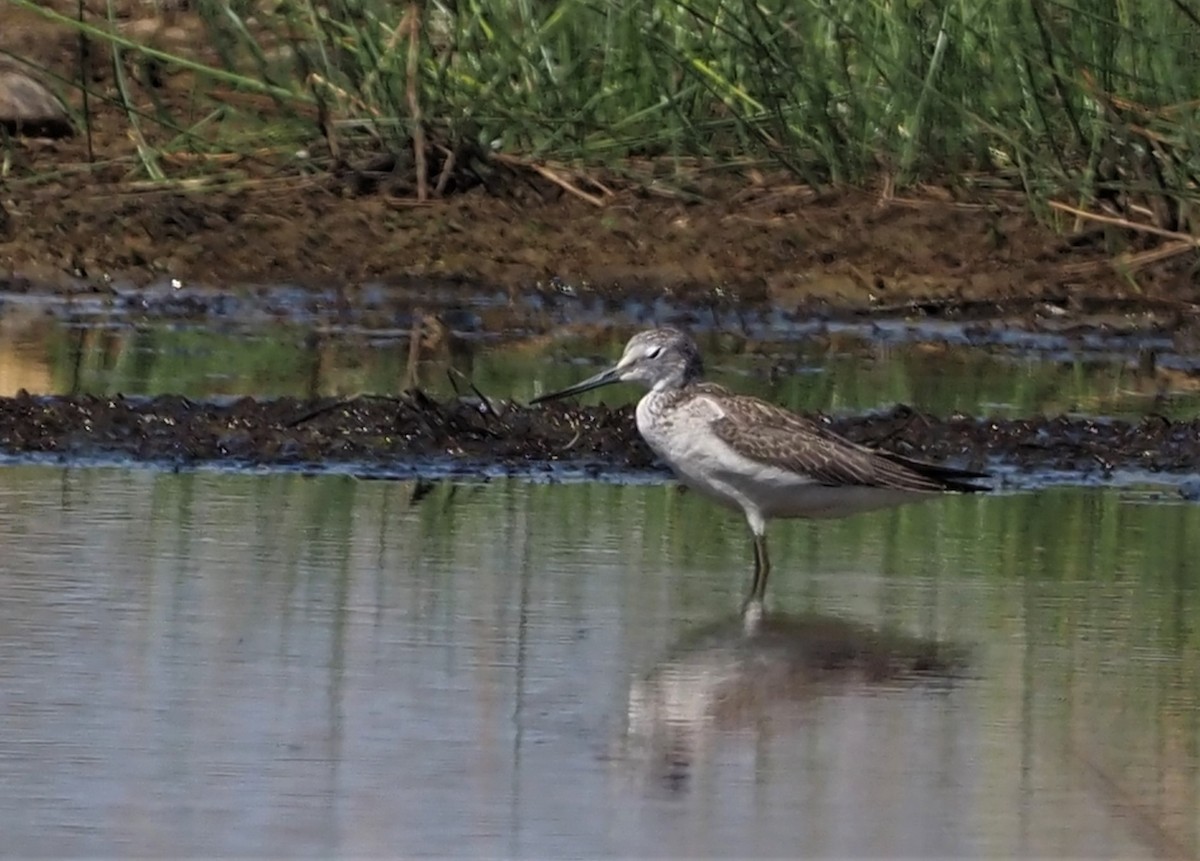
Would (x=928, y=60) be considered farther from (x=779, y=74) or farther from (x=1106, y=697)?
(x=1106, y=697)

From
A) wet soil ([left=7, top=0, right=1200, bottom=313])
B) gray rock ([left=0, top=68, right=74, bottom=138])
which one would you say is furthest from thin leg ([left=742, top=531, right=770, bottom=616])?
gray rock ([left=0, top=68, right=74, bottom=138])

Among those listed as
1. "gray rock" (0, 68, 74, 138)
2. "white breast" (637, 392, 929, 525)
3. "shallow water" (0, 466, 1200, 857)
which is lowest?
"shallow water" (0, 466, 1200, 857)

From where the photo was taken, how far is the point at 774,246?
14.1 m

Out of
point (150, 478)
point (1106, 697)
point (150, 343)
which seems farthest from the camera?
point (150, 343)

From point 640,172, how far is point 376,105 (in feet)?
4.59

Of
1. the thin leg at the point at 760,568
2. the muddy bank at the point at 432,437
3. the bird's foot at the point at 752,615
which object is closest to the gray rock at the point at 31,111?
the muddy bank at the point at 432,437

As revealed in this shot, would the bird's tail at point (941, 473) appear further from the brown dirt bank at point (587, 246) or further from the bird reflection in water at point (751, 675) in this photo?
the brown dirt bank at point (587, 246)

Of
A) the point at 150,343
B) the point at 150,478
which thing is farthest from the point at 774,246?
the point at 150,478

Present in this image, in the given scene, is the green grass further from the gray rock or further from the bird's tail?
the bird's tail

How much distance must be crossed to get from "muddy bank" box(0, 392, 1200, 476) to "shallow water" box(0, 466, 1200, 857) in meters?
0.39

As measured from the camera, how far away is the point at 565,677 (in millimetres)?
6086

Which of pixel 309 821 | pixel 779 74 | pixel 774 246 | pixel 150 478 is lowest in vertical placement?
pixel 309 821

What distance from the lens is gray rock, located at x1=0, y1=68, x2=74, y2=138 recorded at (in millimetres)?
15930

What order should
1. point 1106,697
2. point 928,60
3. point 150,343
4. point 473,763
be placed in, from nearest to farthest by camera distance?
point 473,763 → point 1106,697 → point 150,343 → point 928,60
